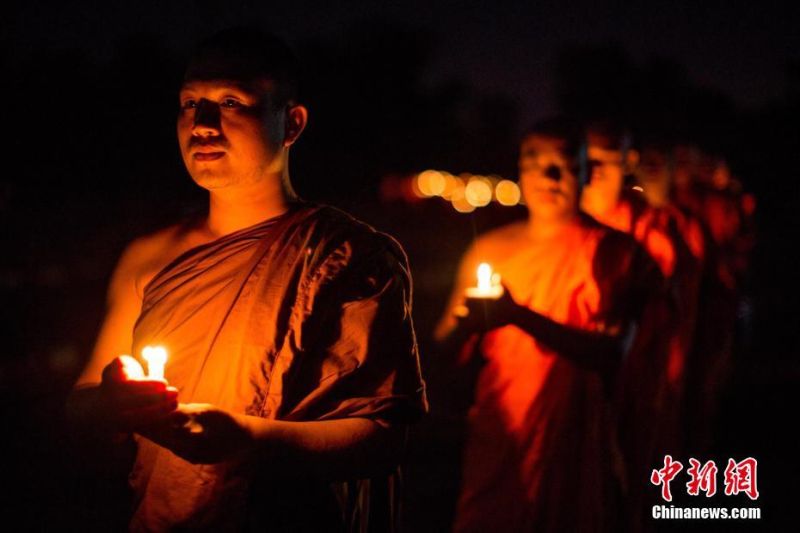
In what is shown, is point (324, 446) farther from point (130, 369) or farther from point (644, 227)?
point (644, 227)

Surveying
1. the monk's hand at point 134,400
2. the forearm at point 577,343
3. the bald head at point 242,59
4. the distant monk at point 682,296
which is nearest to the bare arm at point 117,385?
the monk's hand at point 134,400

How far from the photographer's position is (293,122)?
2689mm

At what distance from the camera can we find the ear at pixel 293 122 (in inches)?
105

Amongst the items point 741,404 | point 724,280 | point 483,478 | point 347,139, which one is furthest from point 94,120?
point 483,478

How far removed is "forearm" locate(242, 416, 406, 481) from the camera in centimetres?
215

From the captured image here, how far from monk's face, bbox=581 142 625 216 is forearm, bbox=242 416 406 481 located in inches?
116

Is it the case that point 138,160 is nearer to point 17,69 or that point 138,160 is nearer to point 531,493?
point 17,69

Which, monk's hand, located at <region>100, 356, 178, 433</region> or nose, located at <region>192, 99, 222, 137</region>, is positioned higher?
nose, located at <region>192, 99, 222, 137</region>

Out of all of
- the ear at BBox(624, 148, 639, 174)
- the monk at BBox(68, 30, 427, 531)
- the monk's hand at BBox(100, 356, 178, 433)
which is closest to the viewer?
the monk's hand at BBox(100, 356, 178, 433)

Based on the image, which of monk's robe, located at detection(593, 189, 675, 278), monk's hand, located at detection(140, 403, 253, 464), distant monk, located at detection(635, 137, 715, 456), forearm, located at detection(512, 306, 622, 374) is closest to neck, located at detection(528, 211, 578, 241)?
forearm, located at detection(512, 306, 622, 374)

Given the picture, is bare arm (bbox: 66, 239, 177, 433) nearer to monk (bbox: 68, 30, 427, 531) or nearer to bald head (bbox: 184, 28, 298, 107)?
monk (bbox: 68, 30, 427, 531)

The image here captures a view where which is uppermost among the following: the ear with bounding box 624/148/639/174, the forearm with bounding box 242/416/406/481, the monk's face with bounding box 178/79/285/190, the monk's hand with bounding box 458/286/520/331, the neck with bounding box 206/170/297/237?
the ear with bounding box 624/148/639/174

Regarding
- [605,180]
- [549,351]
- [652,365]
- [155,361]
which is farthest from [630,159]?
[155,361]

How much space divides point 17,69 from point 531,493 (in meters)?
19.1
